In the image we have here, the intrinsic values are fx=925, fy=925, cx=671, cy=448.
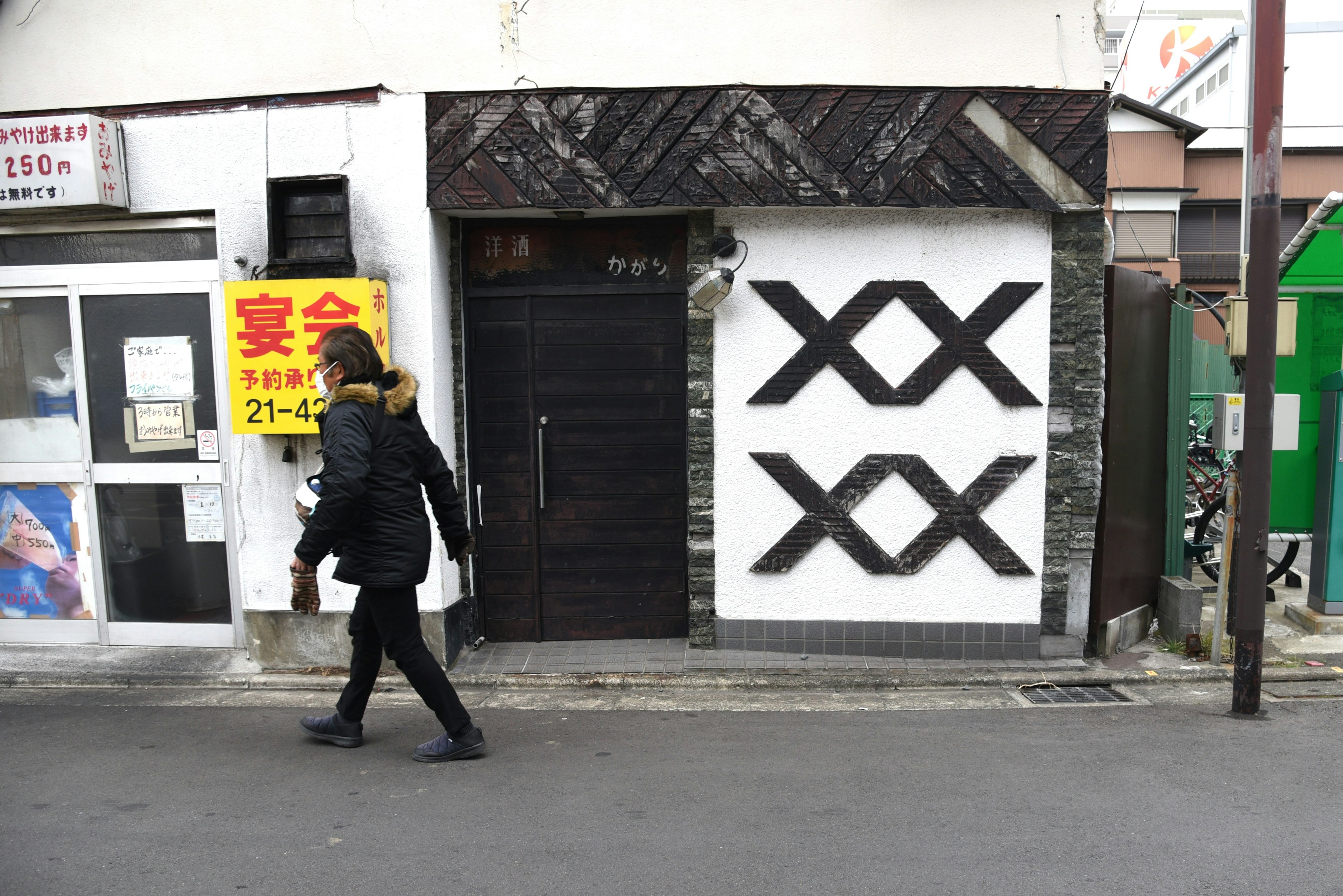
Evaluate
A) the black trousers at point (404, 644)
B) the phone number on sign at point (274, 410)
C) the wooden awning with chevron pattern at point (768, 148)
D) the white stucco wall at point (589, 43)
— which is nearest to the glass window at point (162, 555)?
the phone number on sign at point (274, 410)

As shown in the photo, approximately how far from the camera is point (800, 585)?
5.88 m

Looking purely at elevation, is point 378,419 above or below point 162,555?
above

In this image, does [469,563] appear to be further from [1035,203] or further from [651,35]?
[1035,203]

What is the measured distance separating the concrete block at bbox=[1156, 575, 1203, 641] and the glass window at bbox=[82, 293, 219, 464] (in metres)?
6.40

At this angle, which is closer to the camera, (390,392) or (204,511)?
(390,392)

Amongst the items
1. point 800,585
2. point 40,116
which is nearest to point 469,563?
point 800,585

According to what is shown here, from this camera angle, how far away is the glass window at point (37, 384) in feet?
20.1

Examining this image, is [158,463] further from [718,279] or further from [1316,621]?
[1316,621]

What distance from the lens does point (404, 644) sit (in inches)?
170

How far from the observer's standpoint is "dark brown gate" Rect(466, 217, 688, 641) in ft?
19.7

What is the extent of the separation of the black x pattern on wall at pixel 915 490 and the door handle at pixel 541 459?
137 cm

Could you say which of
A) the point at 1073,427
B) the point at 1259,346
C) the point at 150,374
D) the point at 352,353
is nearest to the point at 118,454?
the point at 150,374

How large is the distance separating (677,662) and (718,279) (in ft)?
7.83

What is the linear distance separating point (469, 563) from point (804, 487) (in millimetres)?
2257
